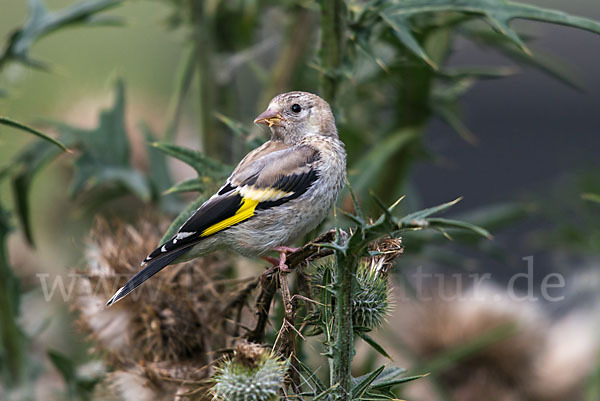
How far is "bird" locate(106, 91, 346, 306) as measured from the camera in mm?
1756

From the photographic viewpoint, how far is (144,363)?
5.69ft

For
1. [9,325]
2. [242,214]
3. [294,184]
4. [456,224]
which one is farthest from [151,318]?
[456,224]

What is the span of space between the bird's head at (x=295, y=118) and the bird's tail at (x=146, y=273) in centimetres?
56

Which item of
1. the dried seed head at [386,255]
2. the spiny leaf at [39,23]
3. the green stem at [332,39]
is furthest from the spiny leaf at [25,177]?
the dried seed head at [386,255]

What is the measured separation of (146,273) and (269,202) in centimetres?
41

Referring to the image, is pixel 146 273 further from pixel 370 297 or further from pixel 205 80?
pixel 205 80

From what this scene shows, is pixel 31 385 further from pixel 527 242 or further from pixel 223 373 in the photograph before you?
pixel 527 242

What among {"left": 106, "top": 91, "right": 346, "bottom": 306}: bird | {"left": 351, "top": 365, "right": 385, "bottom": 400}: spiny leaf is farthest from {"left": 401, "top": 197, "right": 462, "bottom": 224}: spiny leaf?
{"left": 106, "top": 91, "right": 346, "bottom": 306}: bird

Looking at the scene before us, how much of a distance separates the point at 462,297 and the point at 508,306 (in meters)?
0.19

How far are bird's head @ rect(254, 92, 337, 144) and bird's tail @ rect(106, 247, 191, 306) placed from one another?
0.56 m

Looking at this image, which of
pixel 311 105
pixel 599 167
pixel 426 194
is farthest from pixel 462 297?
pixel 426 194

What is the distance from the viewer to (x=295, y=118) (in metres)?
2.10

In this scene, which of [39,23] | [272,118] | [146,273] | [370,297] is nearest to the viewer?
[370,297]

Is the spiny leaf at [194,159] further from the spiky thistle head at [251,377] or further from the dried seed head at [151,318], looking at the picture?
the spiky thistle head at [251,377]
